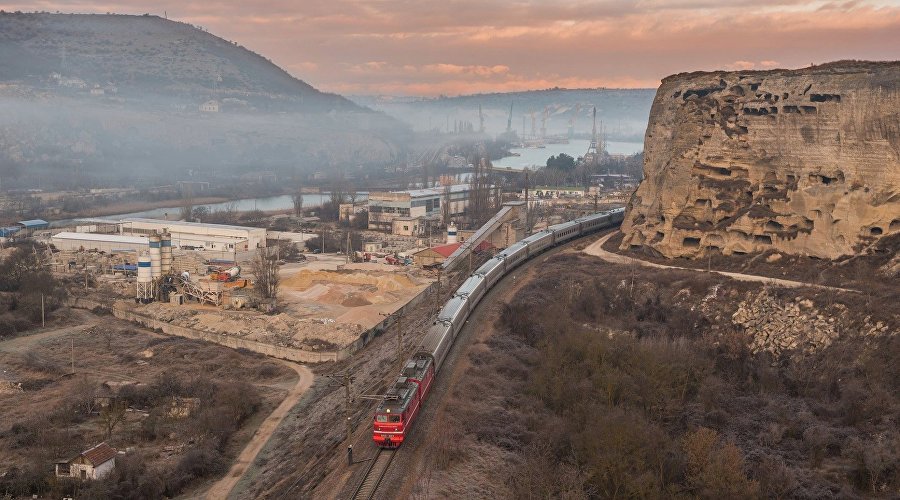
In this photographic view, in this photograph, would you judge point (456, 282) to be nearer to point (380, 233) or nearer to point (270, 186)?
point (380, 233)

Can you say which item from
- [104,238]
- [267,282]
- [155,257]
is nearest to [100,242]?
[104,238]

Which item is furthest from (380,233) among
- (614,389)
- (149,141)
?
(149,141)

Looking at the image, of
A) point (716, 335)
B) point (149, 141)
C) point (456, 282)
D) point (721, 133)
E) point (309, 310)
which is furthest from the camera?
point (149, 141)

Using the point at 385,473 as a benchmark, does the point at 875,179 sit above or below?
above

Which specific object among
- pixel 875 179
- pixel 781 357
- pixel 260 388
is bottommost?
pixel 260 388

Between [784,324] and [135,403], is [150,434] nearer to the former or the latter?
[135,403]

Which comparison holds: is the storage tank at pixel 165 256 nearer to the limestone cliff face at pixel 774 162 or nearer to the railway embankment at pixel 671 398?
the railway embankment at pixel 671 398
